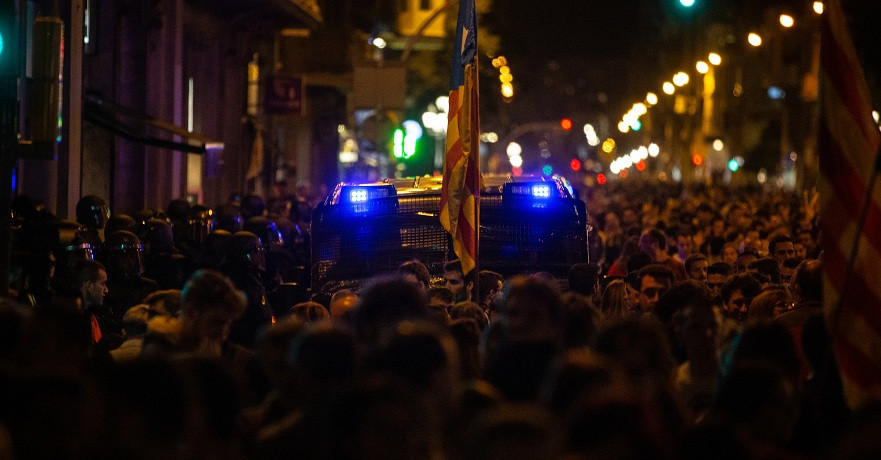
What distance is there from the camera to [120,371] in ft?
16.4

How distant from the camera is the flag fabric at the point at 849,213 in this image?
251 inches

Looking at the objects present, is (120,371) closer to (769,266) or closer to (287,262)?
(769,266)

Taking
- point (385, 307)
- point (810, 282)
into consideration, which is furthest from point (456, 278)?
point (385, 307)

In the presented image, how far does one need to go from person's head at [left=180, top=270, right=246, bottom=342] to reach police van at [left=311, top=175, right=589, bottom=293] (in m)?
5.48

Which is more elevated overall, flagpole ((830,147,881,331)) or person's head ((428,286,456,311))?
flagpole ((830,147,881,331))

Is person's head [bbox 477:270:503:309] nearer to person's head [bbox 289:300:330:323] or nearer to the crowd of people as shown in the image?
the crowd of people

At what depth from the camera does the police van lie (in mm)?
12391

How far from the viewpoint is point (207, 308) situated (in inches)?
264

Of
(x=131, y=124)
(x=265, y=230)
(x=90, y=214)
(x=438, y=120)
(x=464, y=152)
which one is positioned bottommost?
(x=265, y=230)

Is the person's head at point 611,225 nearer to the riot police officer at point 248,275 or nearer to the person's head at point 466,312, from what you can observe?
the riot police officer at point 248,275

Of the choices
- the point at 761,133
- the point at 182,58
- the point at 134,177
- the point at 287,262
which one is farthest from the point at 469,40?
the point at 761,133

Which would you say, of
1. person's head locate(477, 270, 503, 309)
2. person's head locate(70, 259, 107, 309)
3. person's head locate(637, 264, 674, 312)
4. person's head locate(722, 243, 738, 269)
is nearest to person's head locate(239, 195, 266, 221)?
person's head locate(722, 243, 738, 269)

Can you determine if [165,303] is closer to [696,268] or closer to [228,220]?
[696,268]

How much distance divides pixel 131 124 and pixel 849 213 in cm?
1989
